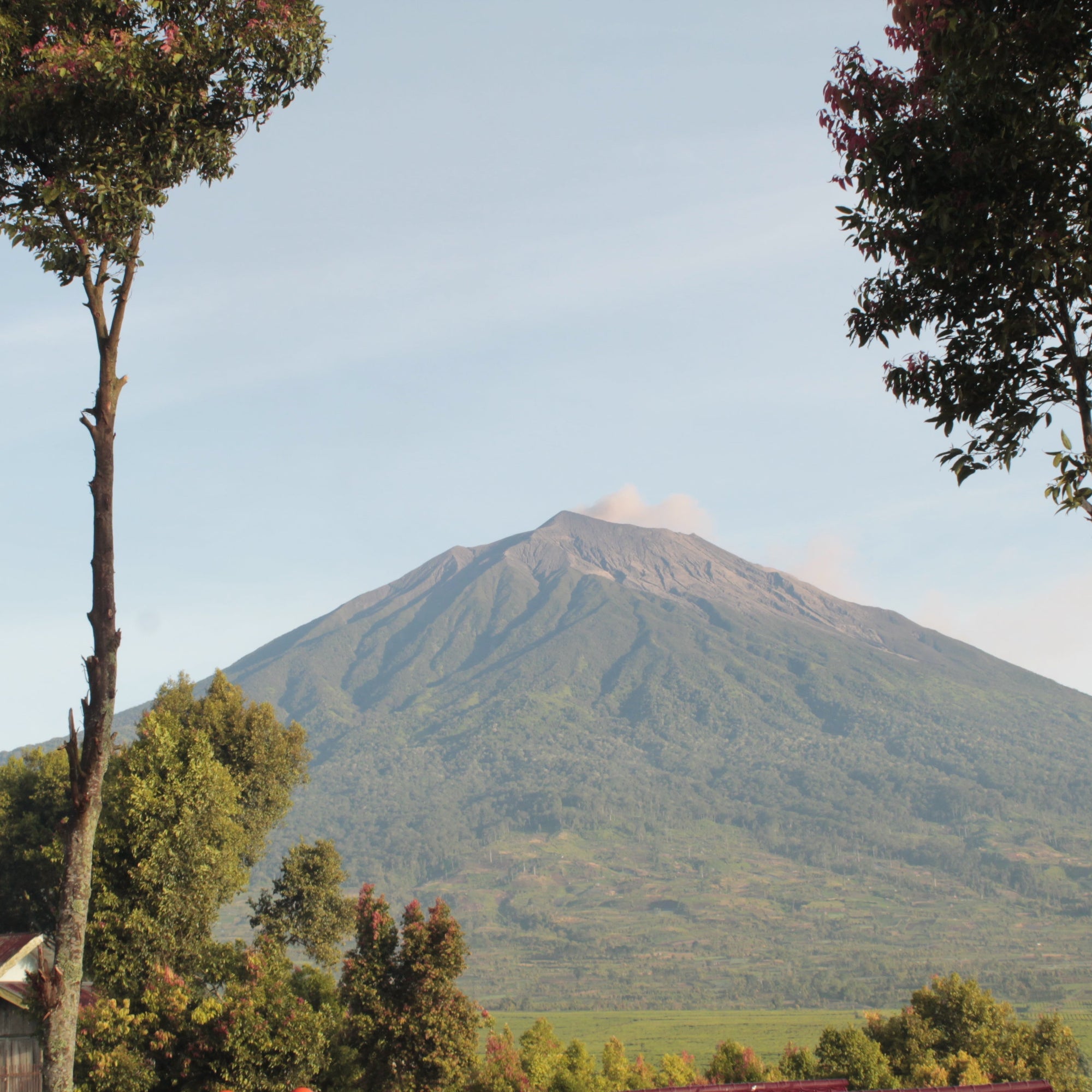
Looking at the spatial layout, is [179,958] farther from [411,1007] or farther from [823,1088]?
[823,1088]

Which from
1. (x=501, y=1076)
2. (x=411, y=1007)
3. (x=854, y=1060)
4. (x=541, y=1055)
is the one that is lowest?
(x=854, y=1060)

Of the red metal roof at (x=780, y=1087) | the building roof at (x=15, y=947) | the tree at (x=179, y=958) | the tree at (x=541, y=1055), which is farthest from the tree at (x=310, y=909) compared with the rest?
the red metal roof at (x=780, y=1087)

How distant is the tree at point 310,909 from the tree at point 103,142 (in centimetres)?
2254

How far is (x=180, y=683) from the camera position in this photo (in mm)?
32750

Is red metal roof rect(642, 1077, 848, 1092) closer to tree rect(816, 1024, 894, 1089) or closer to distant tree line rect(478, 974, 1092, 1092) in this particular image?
distant tree line rect(478, 974, 1092, 1092)

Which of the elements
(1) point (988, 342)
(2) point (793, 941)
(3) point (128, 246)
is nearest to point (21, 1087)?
(3) point (128, 246)

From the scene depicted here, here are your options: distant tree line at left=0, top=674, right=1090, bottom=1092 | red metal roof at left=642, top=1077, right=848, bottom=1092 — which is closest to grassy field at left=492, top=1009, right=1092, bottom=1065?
distant tree line at left=0, top=674, right=1090, bottom=1092

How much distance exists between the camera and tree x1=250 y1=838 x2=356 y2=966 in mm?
31016

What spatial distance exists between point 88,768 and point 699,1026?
147350 millimetres

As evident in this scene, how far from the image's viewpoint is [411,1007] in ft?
75.8

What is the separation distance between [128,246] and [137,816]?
16.7m

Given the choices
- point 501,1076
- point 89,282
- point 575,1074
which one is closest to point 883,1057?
point 575,1074

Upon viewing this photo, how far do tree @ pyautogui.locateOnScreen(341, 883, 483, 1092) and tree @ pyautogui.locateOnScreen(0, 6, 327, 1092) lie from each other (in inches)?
584

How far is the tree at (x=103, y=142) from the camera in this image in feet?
29.3
